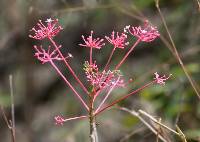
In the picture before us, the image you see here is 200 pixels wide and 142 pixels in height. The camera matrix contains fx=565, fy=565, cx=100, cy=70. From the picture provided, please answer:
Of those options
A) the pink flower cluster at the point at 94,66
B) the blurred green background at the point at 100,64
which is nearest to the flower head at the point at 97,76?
the pink flower cluster at the point at 94,66

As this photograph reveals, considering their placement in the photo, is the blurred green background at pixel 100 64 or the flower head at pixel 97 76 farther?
the blurred green background at pixel 100 64

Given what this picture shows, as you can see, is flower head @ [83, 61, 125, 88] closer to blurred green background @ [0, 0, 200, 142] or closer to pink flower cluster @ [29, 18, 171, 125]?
pink flower cluster @ [29, 18, 171, 125]

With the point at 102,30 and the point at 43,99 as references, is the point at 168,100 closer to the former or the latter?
the point at 102,30

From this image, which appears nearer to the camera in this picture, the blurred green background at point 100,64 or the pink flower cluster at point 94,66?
the pink flower cluster at point 94,66

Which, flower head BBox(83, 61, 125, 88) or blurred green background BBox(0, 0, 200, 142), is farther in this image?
blurred green background BBox(0, 0, 200, 142)

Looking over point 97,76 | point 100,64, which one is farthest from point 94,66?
point 100,64

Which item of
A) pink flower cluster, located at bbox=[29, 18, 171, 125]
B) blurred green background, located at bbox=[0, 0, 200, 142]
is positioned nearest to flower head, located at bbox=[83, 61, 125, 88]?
pink flower cluster, located at bbox=[29, 18, 171, 125]

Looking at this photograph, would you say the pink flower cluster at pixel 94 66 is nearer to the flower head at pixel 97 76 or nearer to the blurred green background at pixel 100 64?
the flower head at pixel 97 76

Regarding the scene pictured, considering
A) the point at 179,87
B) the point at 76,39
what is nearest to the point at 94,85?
the point at 179,87

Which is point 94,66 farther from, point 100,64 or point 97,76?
point 100,64
